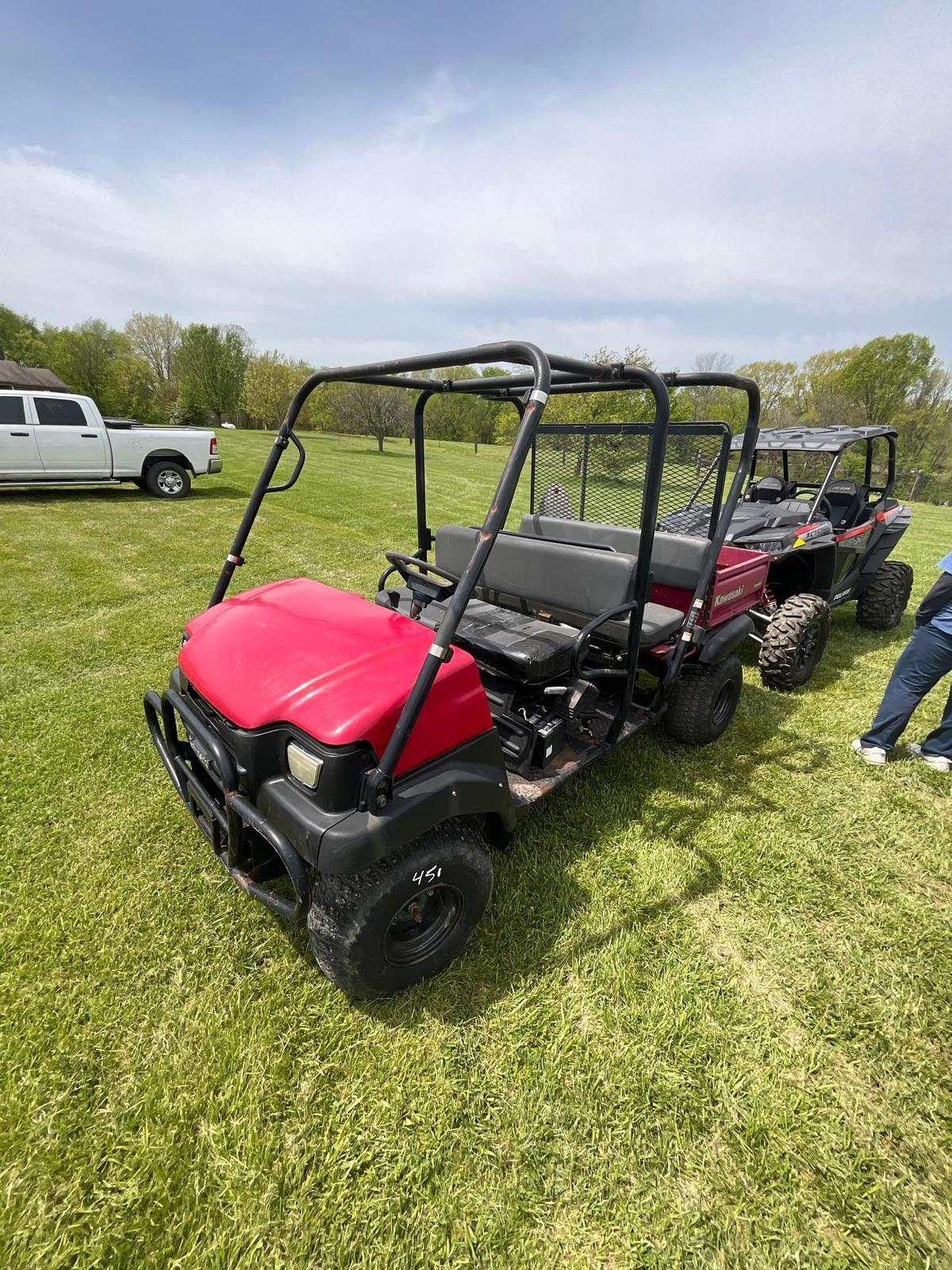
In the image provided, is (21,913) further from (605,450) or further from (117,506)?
(117,506)

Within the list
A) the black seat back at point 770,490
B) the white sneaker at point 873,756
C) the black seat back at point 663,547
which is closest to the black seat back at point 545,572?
the black seat back at point 663,547

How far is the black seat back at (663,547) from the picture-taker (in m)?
3.02

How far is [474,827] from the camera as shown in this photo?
2.00 m

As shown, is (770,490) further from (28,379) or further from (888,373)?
(28,379)

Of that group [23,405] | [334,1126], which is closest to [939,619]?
[334,1126]

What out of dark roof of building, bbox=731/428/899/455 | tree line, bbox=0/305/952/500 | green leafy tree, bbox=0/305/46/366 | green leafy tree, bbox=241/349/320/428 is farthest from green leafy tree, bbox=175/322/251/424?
dark roof of building, bbox=731/428/899/455

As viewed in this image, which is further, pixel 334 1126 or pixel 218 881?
pixel 218 881

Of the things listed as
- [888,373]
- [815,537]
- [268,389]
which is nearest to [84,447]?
[815,537]

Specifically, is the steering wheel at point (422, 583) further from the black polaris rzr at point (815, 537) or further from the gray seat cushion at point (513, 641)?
the black polaris rzr at point (815, 537)

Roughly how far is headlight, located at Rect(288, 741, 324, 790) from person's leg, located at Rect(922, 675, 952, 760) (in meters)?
3.78

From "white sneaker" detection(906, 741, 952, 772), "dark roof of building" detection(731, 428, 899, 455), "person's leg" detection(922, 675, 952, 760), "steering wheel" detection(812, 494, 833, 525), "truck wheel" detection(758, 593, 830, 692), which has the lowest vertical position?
"white sneaker" detection(906, 741, 952, 772)

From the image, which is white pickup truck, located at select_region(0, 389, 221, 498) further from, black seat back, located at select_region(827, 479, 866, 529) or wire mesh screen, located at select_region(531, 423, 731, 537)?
black seat back, located at select_region(827, 479, 866, 529)

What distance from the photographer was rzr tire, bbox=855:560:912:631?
5531 mm

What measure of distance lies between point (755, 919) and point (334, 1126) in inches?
69.2
